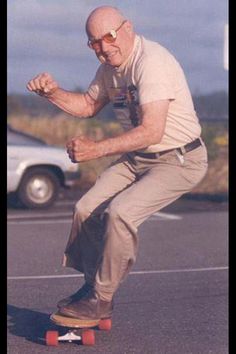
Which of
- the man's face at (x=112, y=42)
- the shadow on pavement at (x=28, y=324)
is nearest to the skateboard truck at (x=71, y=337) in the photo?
the shadow on pavement at (x=28, y=324)

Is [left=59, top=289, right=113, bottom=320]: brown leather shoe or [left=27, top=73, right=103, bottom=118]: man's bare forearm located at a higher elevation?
[left=27, top=73, right=103, bottom=118]: man's bare forearm

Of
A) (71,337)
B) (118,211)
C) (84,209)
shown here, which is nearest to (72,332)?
(71,337)

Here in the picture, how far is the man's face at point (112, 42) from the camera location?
7.23 m

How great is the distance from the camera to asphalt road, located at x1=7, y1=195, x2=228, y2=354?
7676mm

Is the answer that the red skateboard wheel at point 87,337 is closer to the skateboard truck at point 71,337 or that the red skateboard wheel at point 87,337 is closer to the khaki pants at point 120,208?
the skateboard truck at point 71,337

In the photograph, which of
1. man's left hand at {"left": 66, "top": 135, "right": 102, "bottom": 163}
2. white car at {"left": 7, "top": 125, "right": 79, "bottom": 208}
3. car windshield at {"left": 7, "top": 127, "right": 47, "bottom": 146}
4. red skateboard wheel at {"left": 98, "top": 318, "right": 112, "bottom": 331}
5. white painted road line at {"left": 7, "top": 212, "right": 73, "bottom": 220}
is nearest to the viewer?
man's left hand at {"left": 66, "top": 135, "right": 102, "bottom": 163}

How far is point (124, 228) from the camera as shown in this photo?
285 inches

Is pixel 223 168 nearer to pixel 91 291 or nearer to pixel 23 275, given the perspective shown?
pixel 23 275

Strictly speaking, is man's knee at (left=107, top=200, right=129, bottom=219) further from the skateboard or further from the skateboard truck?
the skateboard truck

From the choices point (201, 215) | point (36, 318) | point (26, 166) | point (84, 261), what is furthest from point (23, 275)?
point (26, 166)

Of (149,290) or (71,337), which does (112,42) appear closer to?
(71,337)

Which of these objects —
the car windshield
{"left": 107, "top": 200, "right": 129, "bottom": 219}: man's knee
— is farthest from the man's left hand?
the car windshield

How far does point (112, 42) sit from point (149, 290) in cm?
320
